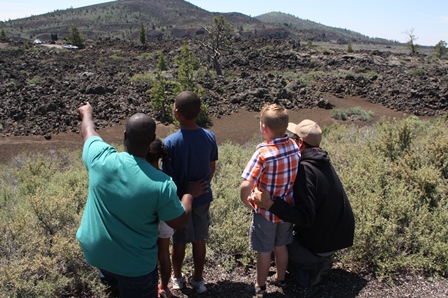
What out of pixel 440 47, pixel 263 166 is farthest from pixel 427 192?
pixel 440 47

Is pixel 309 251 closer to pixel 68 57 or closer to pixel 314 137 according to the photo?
pixel 314 137

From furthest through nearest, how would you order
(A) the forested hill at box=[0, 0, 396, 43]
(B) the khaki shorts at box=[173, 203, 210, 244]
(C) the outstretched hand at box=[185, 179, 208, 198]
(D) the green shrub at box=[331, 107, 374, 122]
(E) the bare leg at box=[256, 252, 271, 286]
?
(A) the forested hill at box=[0, 0, 396, 43] → (D) the green shrub at box=[331, 107, 374, 122] → (E) the bare leg at box=[256, 252, 271, 286] → (B) the khaki shorts at box=[173, 203, 210, 244] → (C) the outstretched hand at box=[185, 179, 208, 198]

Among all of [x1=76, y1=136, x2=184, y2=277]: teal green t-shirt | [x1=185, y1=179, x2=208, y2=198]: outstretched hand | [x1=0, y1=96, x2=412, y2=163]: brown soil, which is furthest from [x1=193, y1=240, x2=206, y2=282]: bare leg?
[x1=0, y1=96, x2=412, y2=163]: brown soil

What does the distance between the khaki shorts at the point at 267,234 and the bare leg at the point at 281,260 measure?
1.7 inches

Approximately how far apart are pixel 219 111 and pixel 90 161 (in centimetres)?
1465

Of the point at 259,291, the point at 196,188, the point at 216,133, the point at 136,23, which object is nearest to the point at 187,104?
the point at 196,188

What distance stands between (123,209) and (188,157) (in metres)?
0.83

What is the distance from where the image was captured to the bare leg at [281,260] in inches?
119

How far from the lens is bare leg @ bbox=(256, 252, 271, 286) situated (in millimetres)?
2959

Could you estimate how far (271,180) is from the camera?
9.16 feet

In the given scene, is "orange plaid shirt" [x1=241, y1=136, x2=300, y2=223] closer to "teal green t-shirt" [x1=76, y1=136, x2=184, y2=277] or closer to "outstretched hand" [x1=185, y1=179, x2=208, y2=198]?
"outstretched hand" [x1=185, y1=179, x2=208, y2=198]

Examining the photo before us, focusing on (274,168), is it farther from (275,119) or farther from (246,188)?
(275,119)

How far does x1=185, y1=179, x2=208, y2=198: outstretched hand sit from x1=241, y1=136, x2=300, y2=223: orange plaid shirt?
0.31 m

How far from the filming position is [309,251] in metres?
3.07
